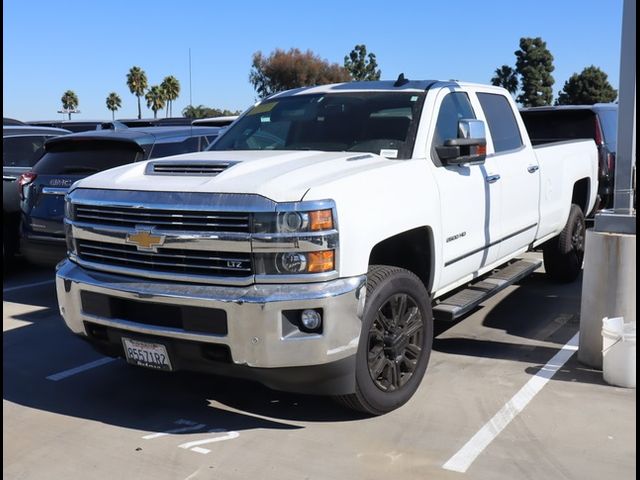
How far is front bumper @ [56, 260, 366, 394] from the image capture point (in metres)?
3.66

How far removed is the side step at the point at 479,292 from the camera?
4.84 m

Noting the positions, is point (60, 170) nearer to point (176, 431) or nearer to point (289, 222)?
point (176, 431)

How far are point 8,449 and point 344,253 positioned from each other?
2235 mm

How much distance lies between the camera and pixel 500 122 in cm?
613

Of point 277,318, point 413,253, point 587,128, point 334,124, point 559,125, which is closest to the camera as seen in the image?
point 277,318

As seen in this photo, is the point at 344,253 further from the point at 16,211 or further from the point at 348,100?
the point at 16,211

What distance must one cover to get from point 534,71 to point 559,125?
52838mm

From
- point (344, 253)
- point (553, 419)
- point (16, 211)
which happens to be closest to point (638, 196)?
point (553, 419)

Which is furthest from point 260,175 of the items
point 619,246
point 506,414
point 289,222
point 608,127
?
point 608,127

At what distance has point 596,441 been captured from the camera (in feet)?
13.0

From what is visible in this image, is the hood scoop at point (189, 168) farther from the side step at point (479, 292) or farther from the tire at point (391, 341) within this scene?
the side step at point (479, 292)

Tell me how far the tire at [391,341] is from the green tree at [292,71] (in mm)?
60565

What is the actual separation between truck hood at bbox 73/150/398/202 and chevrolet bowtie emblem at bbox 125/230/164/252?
26 cm

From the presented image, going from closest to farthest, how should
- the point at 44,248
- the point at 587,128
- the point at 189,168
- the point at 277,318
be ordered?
1. the point at 277,318
2. the point at 189,168
3. the point at 44,248
4. the point at 587,128
